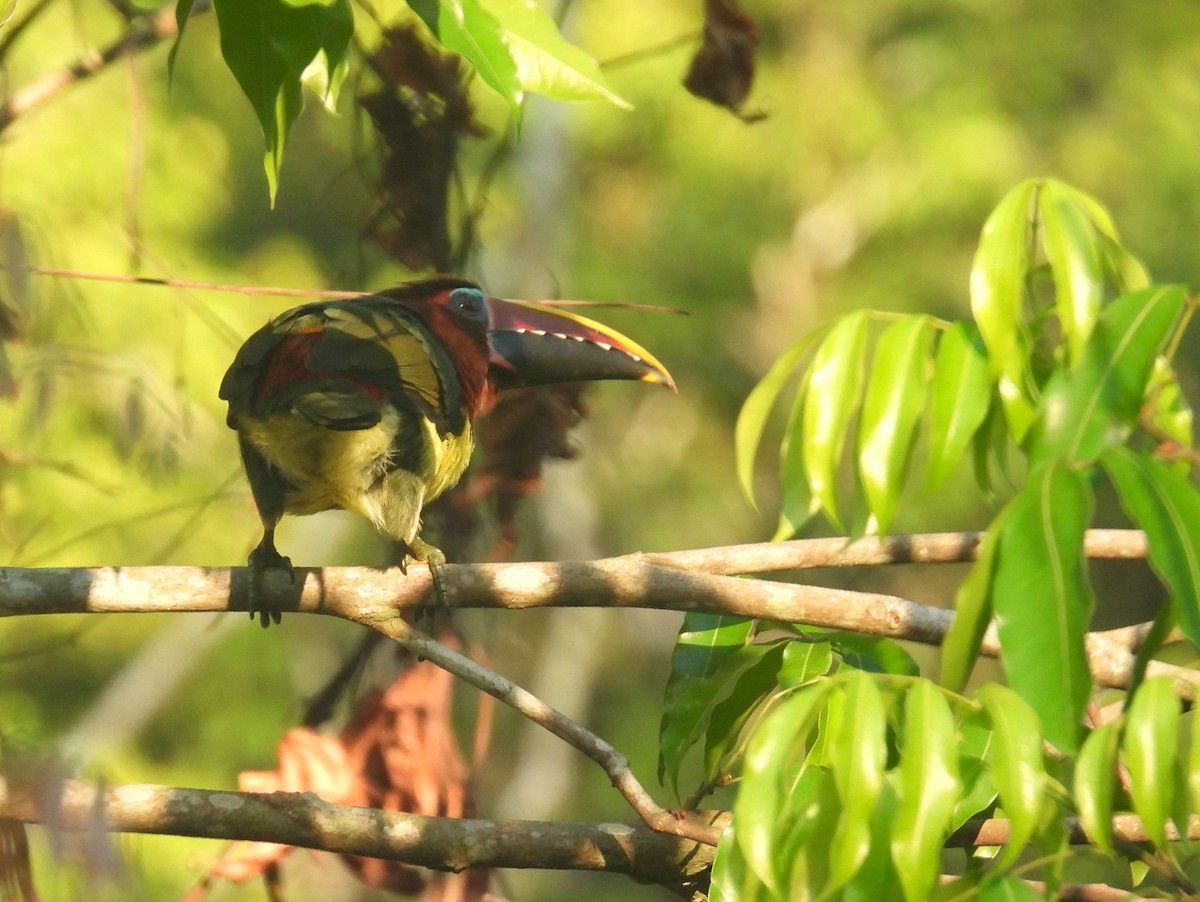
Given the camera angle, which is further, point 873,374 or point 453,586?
point 453,586

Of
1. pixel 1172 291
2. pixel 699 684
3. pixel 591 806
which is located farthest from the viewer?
Result: pixel 591 806

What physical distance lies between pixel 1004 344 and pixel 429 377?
5.20 ft

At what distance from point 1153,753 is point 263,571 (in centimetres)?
156

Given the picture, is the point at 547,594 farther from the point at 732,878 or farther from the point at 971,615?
the point at 971,615

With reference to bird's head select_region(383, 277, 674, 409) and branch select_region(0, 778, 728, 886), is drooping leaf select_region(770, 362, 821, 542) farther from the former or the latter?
bird's head select_region(383, 277, 674, 409)

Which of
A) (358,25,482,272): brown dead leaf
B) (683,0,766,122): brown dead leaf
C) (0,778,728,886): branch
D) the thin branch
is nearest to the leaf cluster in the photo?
(0,778,728,886): branch

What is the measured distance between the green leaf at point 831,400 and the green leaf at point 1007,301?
160mm

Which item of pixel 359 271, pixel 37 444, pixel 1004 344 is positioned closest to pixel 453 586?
pixel 1004 344

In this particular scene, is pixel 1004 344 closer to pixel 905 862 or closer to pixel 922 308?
pixel 905 862

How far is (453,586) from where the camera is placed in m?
2.19

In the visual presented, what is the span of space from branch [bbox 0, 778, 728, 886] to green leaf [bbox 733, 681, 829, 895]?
2.09 feet

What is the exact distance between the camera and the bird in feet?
8.90

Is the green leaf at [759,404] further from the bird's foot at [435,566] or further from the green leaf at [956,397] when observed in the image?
the bird's foot at [435,566]

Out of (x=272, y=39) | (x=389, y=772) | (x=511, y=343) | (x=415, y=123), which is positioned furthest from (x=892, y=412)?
(x=415, y=123)
